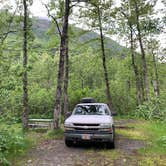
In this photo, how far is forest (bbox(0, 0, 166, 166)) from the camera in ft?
30.3

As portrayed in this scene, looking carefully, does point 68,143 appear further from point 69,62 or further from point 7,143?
point 69,62

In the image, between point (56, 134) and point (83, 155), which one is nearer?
point (83, 155)

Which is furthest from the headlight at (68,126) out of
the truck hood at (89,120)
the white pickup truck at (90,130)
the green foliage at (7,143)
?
the green foliage at (7,143)

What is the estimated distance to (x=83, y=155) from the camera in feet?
30.5

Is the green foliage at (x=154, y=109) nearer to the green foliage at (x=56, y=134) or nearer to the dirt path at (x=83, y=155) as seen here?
the dirt path at (x=83, y=155)

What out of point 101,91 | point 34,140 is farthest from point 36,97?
point 34,140

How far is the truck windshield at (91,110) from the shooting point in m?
11.5

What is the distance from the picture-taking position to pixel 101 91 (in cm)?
3212

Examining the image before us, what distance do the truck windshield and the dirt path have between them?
4.55 ft

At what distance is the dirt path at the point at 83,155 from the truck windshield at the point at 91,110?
54.6 inches

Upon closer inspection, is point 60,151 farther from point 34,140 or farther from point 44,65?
point 44,65

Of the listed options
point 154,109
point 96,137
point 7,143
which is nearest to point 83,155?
point 96,137

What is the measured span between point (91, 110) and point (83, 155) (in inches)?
107

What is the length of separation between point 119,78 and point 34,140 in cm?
2454
